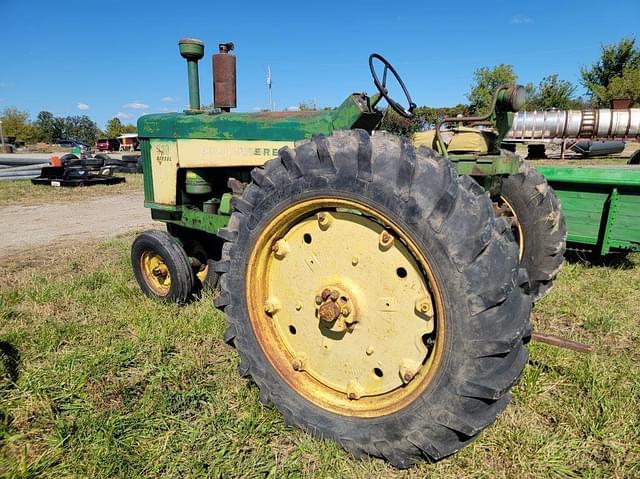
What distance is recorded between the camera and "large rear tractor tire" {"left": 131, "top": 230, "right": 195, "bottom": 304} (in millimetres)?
3674

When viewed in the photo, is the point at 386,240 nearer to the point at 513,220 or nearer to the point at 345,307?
the point at 345,307

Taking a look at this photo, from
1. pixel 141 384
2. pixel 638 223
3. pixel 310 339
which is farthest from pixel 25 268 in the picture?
pixel 638 223

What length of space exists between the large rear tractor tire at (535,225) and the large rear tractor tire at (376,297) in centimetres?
163

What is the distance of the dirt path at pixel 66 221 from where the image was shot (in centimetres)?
659

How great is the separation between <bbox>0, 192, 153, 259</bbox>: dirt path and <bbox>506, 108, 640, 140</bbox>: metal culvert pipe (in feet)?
67.6

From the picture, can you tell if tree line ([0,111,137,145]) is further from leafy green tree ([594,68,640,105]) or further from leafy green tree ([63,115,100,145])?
leafy green tree ([594,68,640,105])

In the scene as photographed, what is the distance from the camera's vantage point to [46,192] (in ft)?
38.7

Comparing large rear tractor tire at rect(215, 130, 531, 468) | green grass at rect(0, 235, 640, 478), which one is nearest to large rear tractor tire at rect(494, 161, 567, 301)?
green grass at rect(0, 235, 640, 478)

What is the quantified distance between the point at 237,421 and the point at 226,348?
31.3 inches

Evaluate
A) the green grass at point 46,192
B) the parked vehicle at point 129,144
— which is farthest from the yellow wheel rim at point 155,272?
the parked vehicle at point 129,144

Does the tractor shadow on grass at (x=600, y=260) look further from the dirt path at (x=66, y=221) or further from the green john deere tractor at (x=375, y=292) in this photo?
the dirt path at (x=66, y=221)

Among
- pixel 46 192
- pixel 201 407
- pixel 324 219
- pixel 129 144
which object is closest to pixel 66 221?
pixel 46 192

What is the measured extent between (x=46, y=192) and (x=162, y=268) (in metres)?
9.86

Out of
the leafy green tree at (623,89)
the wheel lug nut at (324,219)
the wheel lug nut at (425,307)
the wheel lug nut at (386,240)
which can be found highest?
the leafy green tree at (623,89)
